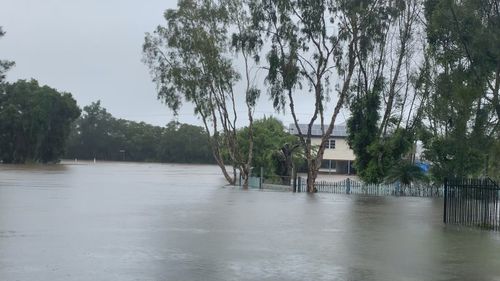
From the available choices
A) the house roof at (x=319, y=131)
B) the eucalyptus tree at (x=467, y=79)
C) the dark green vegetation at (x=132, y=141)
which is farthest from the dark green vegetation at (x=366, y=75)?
the dark green vegetation at (x=132, y=141)

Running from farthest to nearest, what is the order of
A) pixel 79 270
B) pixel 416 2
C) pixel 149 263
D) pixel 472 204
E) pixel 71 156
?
pixel 71 156, pixel 416 2, pixel 472 204, pixel 149 263, pixel 79 270

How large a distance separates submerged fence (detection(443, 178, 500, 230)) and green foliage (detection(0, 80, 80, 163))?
78793 millimetres

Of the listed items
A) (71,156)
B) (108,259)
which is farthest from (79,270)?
(71,156)

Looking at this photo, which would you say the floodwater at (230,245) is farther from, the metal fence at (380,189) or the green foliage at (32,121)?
the green foliage at (32,121)

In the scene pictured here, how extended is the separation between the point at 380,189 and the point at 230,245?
82.6 feet

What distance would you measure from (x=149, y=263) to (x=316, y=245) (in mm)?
4138

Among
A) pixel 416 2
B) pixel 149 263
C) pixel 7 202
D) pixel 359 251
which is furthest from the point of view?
pixel 416 2

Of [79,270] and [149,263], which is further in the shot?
[149,263]

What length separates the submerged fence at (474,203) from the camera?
17.1 m

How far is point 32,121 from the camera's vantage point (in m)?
87.9

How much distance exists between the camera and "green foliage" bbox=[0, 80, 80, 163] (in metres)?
88.0

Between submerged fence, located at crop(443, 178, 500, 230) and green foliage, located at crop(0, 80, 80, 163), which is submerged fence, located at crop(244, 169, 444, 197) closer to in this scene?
submerged fence, located at crop(443, 178, 500, 230)

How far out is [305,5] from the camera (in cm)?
3834

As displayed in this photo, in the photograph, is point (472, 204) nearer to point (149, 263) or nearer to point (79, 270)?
point (149, 263)
